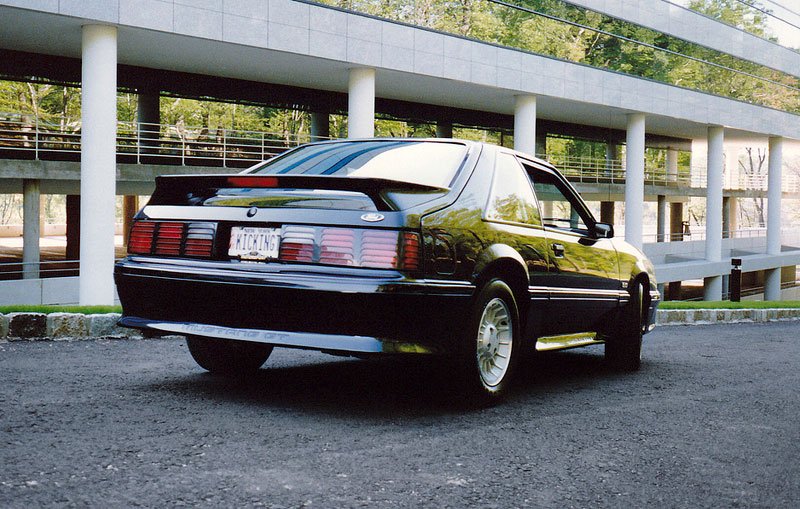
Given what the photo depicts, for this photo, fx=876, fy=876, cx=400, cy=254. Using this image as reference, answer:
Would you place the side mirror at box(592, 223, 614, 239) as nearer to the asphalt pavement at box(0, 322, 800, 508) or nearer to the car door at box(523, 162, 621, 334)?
A: the car door at box(523, 162, 621, 334)

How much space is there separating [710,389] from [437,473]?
340 cm

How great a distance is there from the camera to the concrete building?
16906 mm

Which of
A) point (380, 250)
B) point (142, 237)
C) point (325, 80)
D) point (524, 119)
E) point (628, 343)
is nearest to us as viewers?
point (380, 250)

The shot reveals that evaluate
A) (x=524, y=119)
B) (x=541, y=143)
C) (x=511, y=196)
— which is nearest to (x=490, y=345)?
(x=511, y=196)

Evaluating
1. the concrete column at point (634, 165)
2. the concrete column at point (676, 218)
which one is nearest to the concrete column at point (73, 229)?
the concrete column at point (634, 165)

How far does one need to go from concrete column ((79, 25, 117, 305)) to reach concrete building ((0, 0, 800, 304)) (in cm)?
3

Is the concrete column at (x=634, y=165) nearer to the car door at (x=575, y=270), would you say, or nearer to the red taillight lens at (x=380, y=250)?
the car door at (x=575, y=270)

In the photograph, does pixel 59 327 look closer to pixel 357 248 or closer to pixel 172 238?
pixel 172 238

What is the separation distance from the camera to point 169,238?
5117mm

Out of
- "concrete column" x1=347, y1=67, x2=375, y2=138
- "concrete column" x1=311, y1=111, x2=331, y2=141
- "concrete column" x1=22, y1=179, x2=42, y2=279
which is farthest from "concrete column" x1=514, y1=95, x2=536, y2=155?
"concrete column" x1=22, y1=179, x2=42, y2=279

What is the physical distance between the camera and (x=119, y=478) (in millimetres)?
3424

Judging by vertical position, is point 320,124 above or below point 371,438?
above

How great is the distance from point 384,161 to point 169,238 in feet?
4.57

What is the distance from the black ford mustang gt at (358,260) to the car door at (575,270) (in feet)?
0.19
